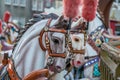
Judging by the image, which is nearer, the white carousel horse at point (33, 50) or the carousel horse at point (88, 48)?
the white carousel horse at point (33, 50)

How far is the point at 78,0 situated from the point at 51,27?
0.33 metres

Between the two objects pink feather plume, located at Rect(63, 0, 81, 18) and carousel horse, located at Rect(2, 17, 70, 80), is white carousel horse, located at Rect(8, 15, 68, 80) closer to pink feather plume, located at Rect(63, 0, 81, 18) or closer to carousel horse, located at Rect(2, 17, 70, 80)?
carousel horse, located at Rect(2, 17, 70, 80)

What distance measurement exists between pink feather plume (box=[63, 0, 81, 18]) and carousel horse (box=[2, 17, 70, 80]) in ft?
0.42

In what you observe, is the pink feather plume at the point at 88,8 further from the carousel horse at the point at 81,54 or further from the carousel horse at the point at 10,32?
the carousel horse at the point at 10,32

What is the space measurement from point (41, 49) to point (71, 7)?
1.29 ft

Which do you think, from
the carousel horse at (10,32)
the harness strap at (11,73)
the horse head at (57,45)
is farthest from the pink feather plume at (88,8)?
the carousel horse at (10,32)

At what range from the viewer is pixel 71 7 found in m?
2.87

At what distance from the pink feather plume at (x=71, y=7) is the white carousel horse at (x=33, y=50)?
137 millimetres

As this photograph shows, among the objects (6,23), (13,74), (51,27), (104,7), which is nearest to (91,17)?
(51,27)

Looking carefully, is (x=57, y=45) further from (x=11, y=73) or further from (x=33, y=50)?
(x=11, y=73)

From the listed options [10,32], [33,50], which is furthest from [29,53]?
[10,32]

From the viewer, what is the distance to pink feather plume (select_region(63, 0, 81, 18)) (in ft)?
9.35

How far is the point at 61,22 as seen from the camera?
275cm

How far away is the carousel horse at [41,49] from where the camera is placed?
270 cm
